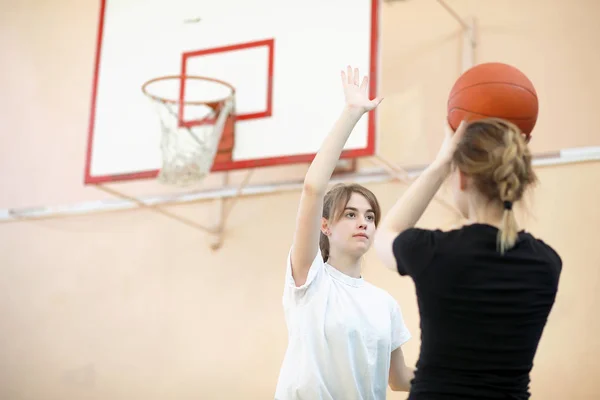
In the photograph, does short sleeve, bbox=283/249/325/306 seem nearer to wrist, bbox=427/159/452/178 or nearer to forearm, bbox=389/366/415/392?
forearm, bbox=389/366/415/392

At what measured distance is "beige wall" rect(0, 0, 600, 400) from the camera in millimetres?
4902

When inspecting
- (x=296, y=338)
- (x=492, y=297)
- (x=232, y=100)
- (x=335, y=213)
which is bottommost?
(x=296, y=338)

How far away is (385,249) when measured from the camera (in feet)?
5.97

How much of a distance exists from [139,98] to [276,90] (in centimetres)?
108

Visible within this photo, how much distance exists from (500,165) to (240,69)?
382cm

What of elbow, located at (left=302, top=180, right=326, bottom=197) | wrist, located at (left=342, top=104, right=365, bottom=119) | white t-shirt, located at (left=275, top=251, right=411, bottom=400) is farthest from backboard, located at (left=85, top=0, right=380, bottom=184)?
wrist, located at (left=342, top=104, right=365, bottom=119)

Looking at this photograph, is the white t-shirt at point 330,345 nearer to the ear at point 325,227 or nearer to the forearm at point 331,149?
the ear at point 325,227

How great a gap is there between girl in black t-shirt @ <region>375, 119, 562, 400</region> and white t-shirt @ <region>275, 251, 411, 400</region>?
2.72 ft

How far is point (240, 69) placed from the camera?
17.6 ft

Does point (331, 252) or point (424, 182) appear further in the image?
point (331, 252)

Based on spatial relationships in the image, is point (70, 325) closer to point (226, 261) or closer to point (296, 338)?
point (226, 261)

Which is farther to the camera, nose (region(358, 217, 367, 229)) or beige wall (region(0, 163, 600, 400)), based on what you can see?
beige wall (region(0, 163, 600, 400))

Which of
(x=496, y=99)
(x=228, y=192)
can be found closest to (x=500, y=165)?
(x=496, y=99)

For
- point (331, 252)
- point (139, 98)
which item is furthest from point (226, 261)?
point (331, 252)
